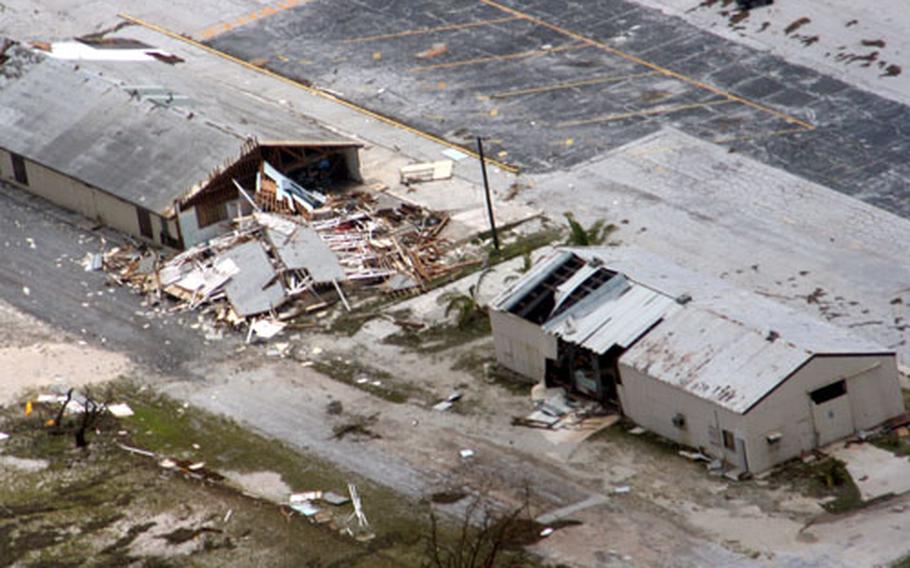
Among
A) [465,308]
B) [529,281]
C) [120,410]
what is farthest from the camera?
[465,308]

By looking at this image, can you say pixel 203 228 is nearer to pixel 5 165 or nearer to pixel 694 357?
pixel 5 165

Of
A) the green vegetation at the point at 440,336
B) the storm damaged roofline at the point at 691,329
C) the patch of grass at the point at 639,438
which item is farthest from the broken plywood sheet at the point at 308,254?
the patch of grass at the point at 639,438

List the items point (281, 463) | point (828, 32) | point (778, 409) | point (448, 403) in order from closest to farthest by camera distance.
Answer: point (778, 409)
point (281, 463)
point (448, 403)
point (828, 32)

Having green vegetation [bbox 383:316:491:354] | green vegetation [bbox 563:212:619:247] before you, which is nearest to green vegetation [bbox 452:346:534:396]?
green vegetation [bbox 383:316:491:354]

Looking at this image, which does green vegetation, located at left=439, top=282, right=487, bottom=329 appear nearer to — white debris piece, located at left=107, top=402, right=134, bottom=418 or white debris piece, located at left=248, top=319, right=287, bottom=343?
white debris piece, located at left=248, top=319, right=287, bottom=343

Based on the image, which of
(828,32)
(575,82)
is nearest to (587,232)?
(575,82)

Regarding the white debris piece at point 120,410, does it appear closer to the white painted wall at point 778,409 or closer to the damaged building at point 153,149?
Answer: the damaged building at point 153,149
